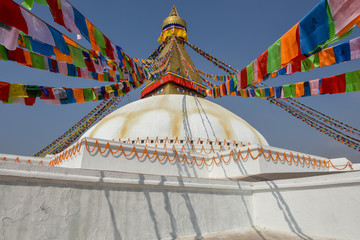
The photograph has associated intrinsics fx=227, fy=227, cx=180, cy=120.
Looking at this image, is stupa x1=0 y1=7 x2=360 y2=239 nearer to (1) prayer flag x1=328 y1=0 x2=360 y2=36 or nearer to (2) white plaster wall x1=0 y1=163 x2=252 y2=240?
(2) white plaster wall x1=0 y1=163 x2=252 y2=240

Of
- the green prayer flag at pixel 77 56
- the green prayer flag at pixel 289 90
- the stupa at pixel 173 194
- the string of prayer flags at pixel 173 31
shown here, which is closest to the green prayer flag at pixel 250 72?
the green prayer flag at pixel 289 90

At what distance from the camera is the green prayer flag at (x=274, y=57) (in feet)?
11.5

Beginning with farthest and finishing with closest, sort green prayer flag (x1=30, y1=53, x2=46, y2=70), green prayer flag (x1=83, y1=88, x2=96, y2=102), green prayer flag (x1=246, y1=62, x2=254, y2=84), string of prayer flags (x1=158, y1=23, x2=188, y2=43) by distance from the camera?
string of prayer flags (x1=158, y1=23, x2=188, y2=43) → green prayer flag (x1=83, y1=88, x2=96, y2=102) → green prayer flag (x1=30, y1=53, x2=46, y2=70) → green prayer flag (x1=246, y1=62, x2=254, y2=84)

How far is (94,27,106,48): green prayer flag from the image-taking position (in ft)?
12.7

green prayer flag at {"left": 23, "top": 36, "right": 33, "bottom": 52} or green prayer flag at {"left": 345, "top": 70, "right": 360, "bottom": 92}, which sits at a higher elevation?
green prayer flag at {"left": 23, "top": 36, "right": 33, "bottom": 52}

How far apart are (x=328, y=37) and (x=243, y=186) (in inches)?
157

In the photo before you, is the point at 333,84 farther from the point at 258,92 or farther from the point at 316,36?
the point at 258,92

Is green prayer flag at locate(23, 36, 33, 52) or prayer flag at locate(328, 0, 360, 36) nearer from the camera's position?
prayer flag at locate(328, 0, 360, 36)

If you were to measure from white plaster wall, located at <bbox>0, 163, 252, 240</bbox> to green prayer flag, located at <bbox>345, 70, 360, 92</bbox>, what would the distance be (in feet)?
10.5

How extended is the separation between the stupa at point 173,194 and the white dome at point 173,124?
16 cm

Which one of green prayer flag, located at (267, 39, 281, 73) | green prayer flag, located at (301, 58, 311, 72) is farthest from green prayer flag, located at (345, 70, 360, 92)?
green prayer flag, located at (267, 39, 281, 73)

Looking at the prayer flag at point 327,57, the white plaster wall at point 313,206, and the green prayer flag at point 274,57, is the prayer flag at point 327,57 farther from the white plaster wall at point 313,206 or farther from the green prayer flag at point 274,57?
the white plaster wall at point 313,206

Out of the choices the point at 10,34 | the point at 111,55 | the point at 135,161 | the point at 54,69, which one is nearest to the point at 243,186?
the point at 135,161

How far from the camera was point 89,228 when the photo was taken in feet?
11.7
